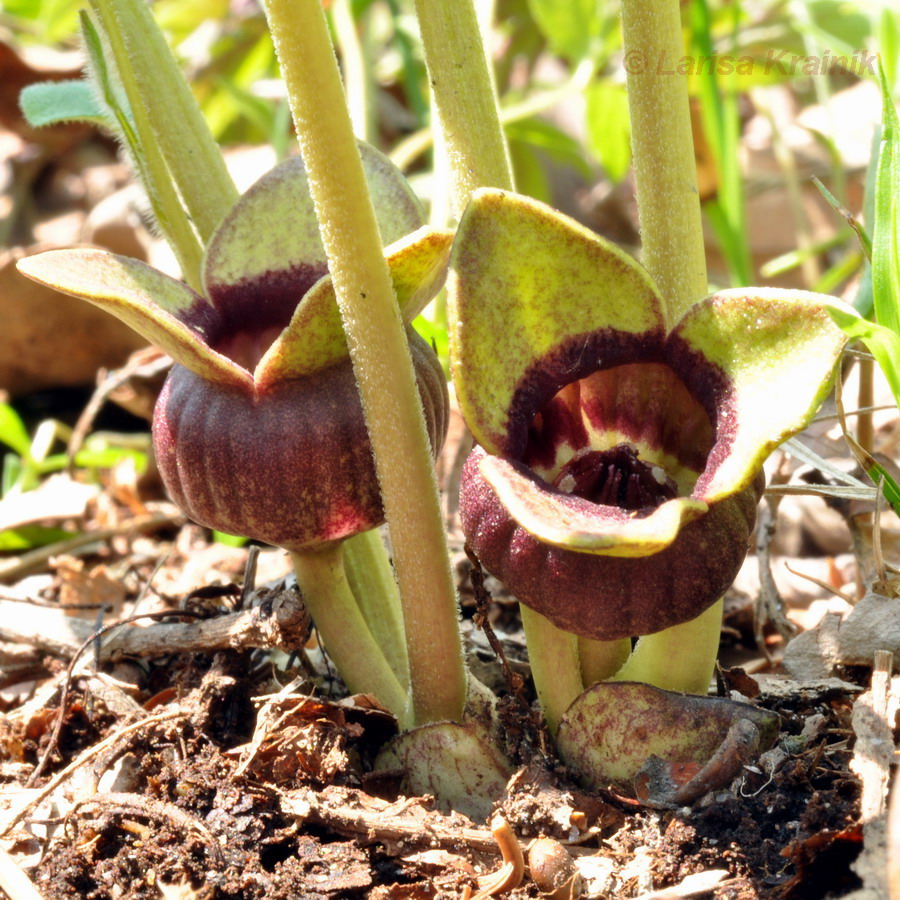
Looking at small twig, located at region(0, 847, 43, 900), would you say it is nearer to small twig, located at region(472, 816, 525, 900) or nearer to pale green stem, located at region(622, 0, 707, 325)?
small twig, located at region(472, 816, 525, 900)

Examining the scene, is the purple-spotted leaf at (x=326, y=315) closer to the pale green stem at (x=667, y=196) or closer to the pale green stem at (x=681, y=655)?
the pale green stem at (x=667, y=196)

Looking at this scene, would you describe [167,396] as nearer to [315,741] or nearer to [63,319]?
[315,741]

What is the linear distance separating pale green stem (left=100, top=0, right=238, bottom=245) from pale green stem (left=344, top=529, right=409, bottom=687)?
0.49 metres

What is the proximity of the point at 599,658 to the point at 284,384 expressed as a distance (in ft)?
1.62

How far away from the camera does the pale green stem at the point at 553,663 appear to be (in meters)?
A: 1.27

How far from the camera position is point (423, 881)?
115 cm

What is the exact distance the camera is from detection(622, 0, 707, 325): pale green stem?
3.94 feet

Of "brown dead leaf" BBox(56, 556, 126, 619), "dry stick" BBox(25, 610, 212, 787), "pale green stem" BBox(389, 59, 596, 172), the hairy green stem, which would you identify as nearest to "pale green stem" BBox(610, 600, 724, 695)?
"dry stick" BBox(25, 610, 212, 787)

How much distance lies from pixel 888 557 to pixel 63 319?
2099 millimetres

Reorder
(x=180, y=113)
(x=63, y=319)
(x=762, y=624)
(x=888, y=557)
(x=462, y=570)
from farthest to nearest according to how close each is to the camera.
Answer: (x=63, y=319)
(x=462, y=570)
(x=888, y=557)
(x=762, y=624)
(x=180, y=113)

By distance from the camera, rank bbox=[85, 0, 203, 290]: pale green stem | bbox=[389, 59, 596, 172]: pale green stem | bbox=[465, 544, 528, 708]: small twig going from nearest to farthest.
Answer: bbox=[465, 544, 528, 708]: small twig < bbox=[85, 0, 203, 290]: pale green stem < bbox=[389, 59, 596, 172]: pale green stem

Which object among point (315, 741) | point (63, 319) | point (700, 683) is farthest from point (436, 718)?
point (63, 319)

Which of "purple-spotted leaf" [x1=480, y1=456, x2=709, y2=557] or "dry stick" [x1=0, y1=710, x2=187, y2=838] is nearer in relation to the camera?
"purple-spotted leaf" [x1=480, y1=456, x2=709, y2=557]

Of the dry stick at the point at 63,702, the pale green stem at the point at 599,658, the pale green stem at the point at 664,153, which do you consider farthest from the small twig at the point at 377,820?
the pale green stem at the point at 664,153
